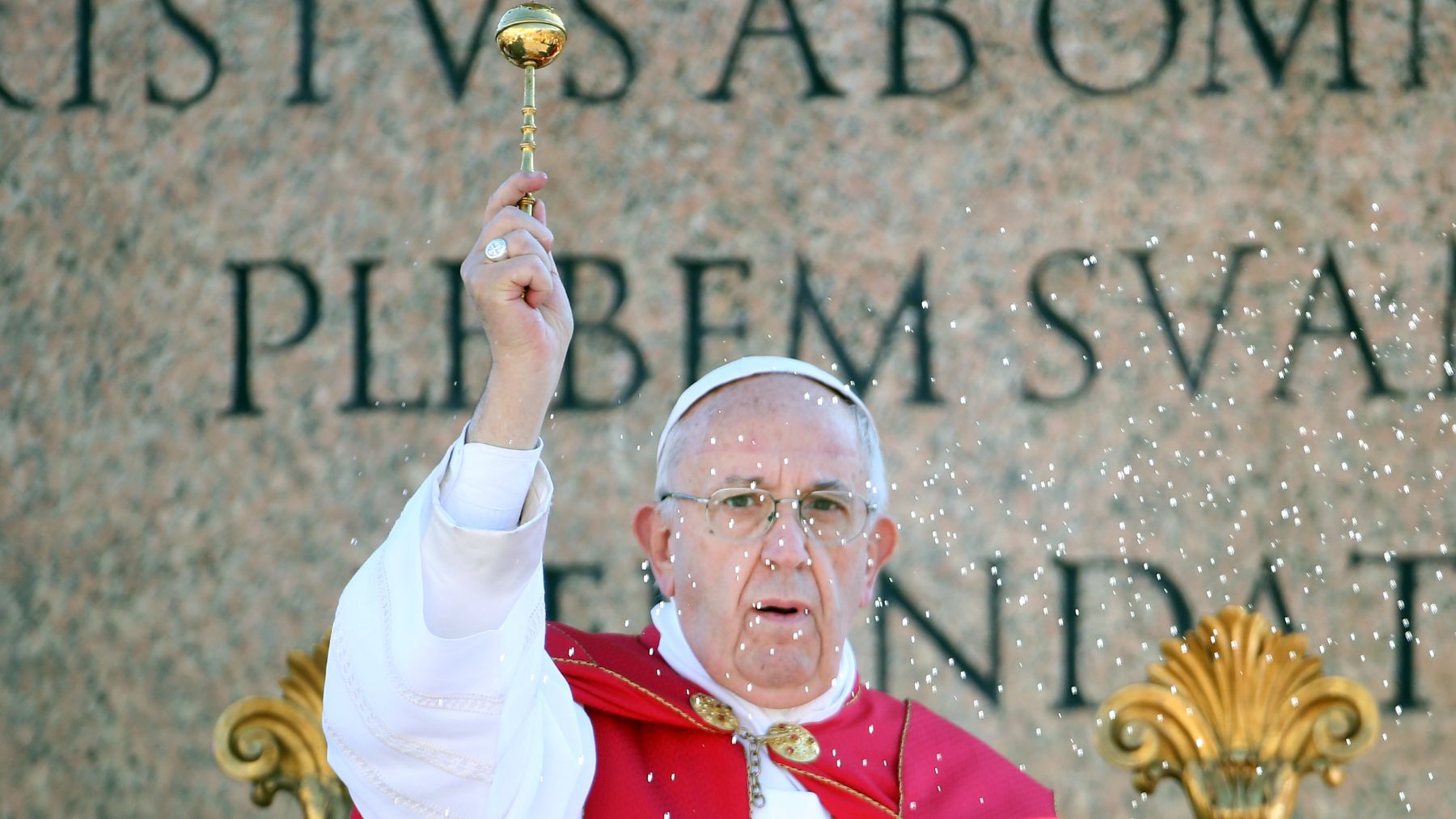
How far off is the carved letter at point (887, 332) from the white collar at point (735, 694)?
786 mm

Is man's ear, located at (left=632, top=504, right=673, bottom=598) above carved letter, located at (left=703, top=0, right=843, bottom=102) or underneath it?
underneath

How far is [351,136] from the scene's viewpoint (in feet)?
14.0

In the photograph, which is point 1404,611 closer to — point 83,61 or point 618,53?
point 618,53

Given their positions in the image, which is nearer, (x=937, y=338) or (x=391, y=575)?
(x=391, y=575)

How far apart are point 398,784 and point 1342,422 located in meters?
2.23

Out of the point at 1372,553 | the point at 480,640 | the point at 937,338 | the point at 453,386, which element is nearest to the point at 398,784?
the point at 480,640

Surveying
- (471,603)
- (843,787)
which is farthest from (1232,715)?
(471,603)

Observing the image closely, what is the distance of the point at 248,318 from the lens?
4211 millimetres

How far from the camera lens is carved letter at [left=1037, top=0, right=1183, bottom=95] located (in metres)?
4.31

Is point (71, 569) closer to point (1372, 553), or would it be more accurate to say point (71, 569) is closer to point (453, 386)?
point (453, 386)

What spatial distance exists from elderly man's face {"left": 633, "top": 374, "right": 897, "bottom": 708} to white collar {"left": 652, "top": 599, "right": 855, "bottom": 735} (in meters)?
0.02

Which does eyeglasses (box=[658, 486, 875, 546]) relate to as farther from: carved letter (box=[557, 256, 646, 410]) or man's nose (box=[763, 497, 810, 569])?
carved letter (box=[557, 256, 646, 410])

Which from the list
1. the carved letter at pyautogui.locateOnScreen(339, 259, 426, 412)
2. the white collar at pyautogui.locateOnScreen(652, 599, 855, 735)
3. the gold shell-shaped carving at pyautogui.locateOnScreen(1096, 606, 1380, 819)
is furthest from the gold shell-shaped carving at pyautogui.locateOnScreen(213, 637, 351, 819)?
the gold shell-shaped carving at pyautogui.locateOnScreen(1096, 606, 1380, 819)

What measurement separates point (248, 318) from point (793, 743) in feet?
5.11
